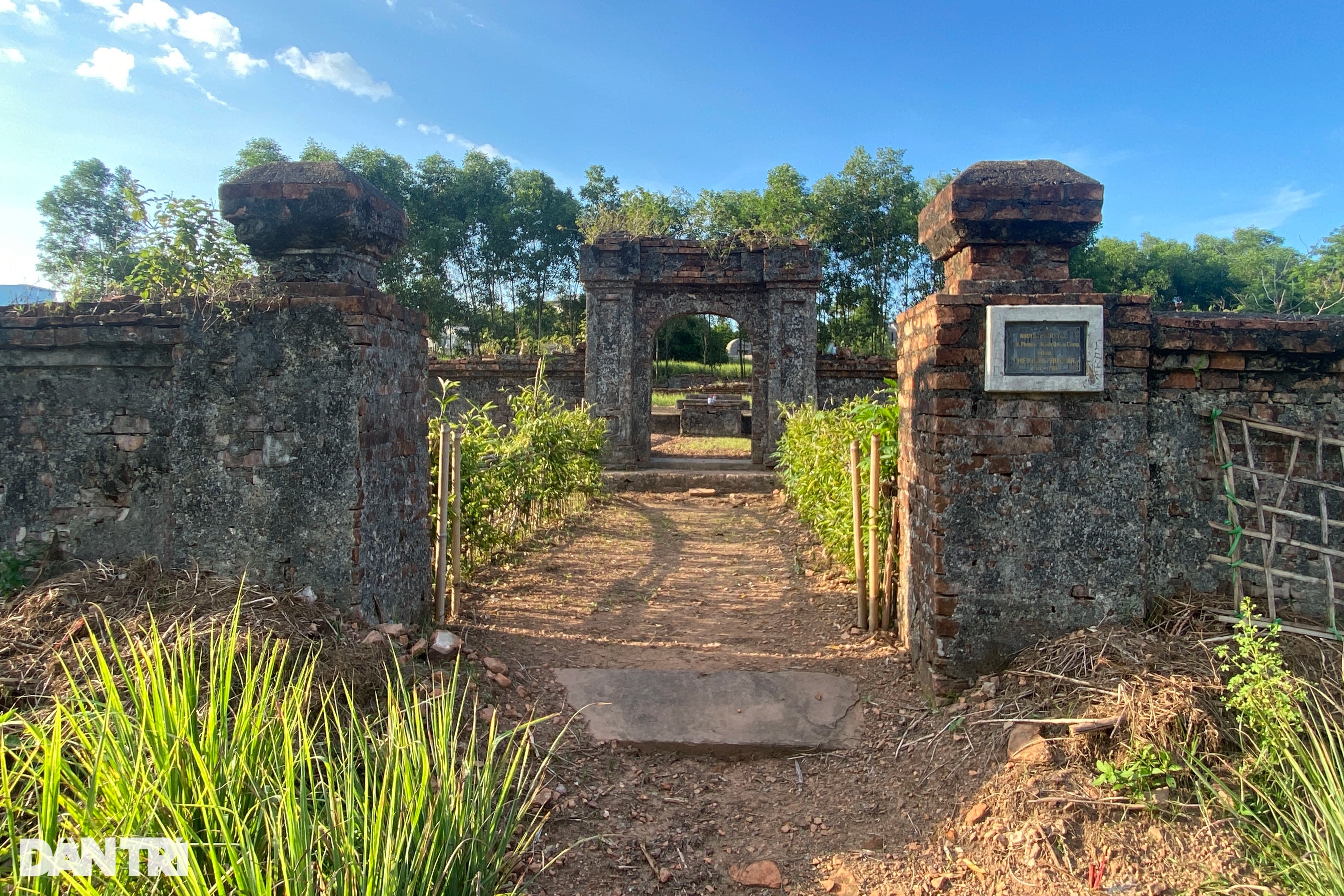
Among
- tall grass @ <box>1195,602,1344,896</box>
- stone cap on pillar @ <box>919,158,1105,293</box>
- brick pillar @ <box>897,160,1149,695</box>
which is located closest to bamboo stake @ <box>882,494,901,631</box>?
brick pillar @ <box>897,160,1149,695</box>

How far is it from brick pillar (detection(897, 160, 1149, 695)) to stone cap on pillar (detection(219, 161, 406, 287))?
9.01ft

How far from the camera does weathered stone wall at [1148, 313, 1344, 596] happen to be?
11.3 ft

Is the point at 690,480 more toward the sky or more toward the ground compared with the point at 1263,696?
more toward the sky

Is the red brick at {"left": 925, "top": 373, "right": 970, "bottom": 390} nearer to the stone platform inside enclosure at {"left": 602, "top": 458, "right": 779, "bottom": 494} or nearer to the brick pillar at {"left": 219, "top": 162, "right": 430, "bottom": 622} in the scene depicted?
the brick pillar at {"left": 219, "top": 162, "right": 430, "bottom": 622}

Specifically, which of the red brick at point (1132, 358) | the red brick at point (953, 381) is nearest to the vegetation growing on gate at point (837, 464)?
the red brick at point (953, 381)

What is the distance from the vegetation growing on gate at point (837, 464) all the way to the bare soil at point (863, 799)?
101 centimetres

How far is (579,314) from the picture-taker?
28359 millimetres

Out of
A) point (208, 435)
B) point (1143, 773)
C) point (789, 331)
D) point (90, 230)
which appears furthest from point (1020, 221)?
point (90, 230)

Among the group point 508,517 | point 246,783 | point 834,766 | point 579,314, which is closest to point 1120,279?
point 579,314

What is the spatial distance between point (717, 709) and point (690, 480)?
26.1ft

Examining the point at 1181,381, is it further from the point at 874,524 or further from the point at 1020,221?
the point at 874,524

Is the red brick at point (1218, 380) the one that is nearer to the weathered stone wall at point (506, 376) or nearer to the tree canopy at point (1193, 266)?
the weathered stone wall at point (506, 376)

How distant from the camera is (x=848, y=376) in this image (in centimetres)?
1266

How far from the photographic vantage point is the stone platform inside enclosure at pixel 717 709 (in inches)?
137
